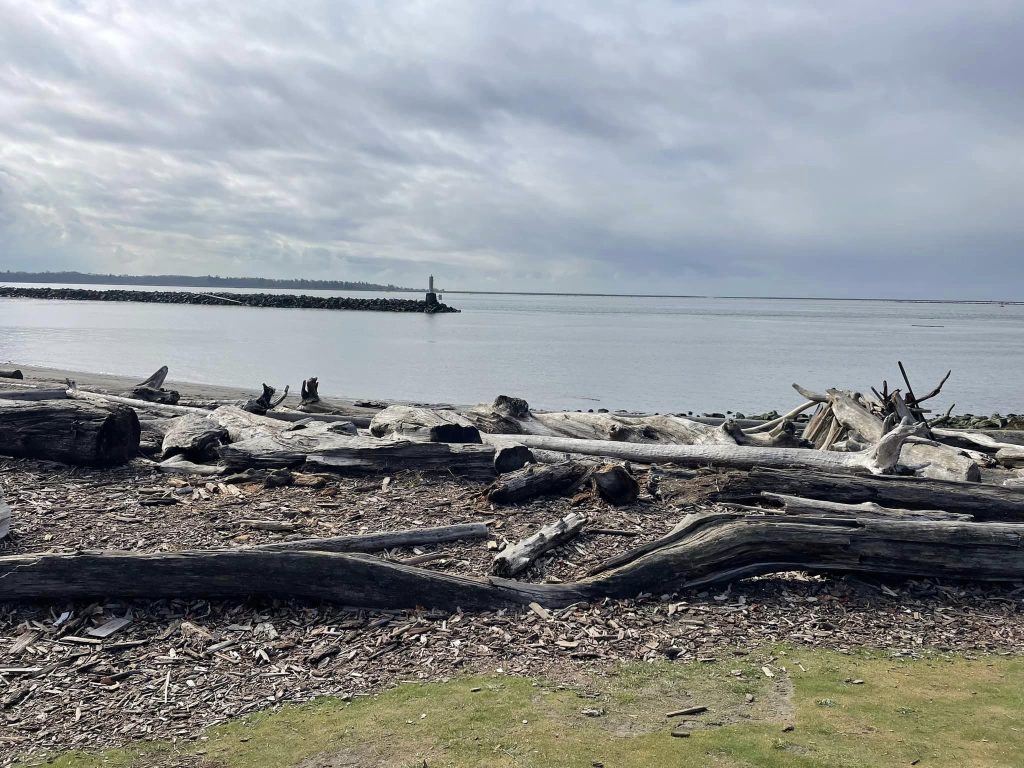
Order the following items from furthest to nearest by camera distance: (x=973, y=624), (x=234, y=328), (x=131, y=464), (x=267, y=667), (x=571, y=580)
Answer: (x=234, y=328)
(x=131, y=464)
(x=571, y=580)
(x=973, y=624)
(x=267, y=667)

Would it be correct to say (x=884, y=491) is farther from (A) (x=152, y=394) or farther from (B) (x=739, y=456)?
(A) (x=152, y=394)

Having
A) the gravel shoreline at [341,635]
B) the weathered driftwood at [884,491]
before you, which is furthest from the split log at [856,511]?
the gravel shoreline at [341,635]

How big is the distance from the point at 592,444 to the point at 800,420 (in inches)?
390

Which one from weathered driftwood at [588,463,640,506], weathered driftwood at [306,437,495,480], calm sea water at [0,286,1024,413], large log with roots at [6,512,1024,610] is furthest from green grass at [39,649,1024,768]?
calm sea water at [0,286,1024,413]

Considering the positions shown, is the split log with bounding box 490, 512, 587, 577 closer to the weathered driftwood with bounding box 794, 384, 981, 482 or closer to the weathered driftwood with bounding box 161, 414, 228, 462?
the weathered driftwood with bounding box 794, 384, 981, 482

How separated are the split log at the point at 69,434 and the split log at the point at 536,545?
516 cm

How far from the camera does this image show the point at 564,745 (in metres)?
4.13

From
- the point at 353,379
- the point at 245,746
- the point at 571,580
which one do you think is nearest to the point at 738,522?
the point at 571,580

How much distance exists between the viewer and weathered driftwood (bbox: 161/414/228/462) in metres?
9.70

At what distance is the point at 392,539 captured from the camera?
22.5ft

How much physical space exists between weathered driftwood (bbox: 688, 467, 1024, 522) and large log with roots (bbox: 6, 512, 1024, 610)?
0.84 meters

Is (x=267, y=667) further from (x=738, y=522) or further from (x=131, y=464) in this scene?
(x=131, y=464)

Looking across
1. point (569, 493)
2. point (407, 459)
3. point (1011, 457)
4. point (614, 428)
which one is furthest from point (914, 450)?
point (407, 459)

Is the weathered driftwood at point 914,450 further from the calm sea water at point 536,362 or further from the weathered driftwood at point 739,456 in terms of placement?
the calm sea water at point 536,362
